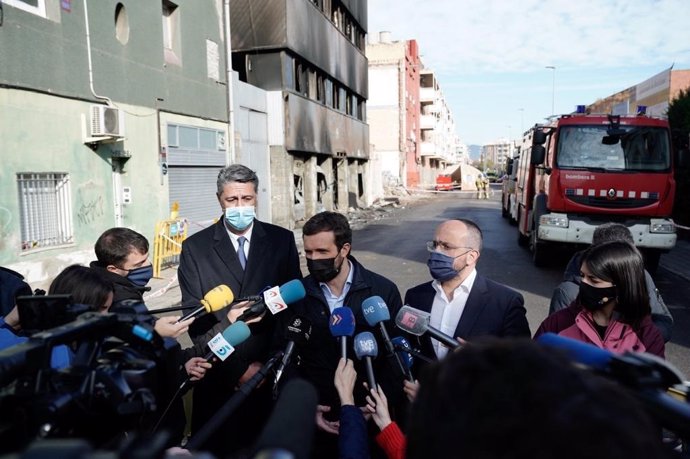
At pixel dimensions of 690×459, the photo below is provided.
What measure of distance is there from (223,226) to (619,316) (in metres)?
2.44

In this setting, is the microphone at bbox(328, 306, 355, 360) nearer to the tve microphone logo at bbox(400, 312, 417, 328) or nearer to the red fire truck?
the tve microphone logo at bbox(400, 312, 417, 328)

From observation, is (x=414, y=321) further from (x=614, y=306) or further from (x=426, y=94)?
(x=426, y=94)

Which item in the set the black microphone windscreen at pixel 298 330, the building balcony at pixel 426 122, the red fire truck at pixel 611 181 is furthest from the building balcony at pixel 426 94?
the black microphone windscreen at pixel 298 330

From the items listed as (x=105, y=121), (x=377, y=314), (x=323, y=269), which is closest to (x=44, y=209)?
(x=105, y=121)

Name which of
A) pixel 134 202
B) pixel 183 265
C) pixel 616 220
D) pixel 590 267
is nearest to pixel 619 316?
pixel 590 267

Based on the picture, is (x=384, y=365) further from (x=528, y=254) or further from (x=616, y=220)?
(x=528, y=254)

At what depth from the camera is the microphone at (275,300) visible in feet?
8.94

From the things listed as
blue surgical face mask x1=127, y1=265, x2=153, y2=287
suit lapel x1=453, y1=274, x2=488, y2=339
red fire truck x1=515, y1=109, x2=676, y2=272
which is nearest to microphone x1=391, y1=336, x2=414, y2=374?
suit lapel x1=453, y1=274, x2=488, y2=339

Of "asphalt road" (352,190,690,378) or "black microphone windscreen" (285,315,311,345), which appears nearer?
"black microphone windscreen" (285,315,311,345)

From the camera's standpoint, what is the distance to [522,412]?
32.9 inches

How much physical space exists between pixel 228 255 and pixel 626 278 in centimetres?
233

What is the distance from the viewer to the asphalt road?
7391mm

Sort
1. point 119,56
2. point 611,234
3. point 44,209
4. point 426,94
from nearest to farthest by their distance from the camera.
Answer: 1. point 611,234
2. point 44,209
3. point 119,56
4. point 426,94

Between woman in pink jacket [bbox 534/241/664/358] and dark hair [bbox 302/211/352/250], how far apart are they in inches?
52.2
